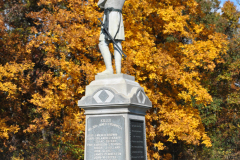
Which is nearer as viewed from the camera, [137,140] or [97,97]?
[97,97]

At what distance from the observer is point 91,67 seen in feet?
40.0

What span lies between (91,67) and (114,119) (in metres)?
6.09

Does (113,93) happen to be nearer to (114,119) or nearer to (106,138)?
(114,119)

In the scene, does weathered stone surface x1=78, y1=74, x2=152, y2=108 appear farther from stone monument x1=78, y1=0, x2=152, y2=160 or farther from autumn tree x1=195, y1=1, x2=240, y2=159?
autumn tree x1=195, y1=1, x2=240, y2=159

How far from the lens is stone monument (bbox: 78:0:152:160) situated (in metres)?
6.20

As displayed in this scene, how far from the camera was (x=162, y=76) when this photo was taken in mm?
13250

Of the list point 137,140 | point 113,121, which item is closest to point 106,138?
point 113,121

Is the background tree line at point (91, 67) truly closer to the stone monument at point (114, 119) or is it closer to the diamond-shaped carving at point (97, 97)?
the stone monument at point (114, 119)

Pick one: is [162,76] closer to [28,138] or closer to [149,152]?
[149,152]

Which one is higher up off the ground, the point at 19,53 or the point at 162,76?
the point at 19,53

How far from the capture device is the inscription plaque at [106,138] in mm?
6172

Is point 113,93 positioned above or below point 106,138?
above

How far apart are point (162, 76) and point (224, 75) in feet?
27.8

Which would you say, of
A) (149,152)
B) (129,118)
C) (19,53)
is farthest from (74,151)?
→ (129,118)
